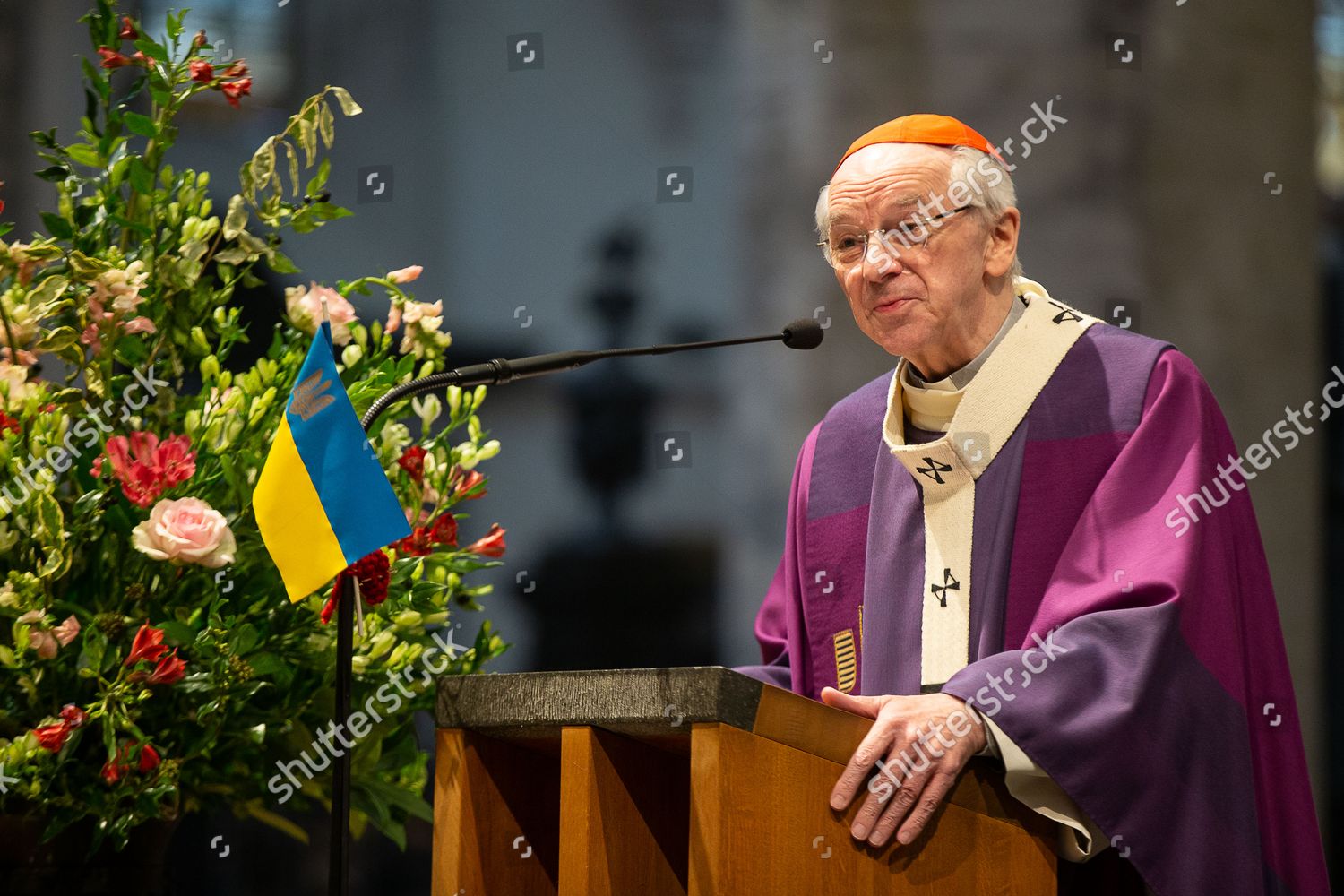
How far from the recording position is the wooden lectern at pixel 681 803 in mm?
1476

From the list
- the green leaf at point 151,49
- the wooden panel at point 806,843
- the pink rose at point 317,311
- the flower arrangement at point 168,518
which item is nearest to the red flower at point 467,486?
the flower arrangement at point 168,518


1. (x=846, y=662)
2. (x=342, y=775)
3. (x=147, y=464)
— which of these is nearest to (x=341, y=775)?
(x=342, y=775)

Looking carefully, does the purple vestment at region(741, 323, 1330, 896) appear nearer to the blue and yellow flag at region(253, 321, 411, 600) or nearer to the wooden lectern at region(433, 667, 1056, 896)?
the wooden lectern at region(433, 667, 1056, 896)

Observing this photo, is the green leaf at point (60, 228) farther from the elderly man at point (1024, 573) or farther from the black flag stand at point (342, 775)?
the elderly man at point (1024, 573)

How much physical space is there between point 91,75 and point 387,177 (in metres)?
1.27

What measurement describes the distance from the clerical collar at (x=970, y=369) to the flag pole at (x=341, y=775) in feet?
3.39

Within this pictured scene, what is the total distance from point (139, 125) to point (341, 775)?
123 centimetres

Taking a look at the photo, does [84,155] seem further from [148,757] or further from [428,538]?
[148,757]

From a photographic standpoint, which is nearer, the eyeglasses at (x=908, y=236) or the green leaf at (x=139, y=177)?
the eyeglasses at (x=908, y=236)

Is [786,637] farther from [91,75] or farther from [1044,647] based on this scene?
[91,75]

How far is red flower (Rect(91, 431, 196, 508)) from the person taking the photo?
2.17 metres

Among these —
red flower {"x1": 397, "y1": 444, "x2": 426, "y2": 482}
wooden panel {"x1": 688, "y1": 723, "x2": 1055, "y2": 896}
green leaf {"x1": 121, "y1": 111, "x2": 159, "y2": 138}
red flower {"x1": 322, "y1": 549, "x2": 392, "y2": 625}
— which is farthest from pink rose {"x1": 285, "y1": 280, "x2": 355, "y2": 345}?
wooden panel {"x1": 688, "y1": 723, "x2": 1055, "y2": 896}

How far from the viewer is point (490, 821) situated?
1.75 meters

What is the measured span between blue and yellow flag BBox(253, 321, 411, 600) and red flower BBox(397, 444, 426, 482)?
559 mm
